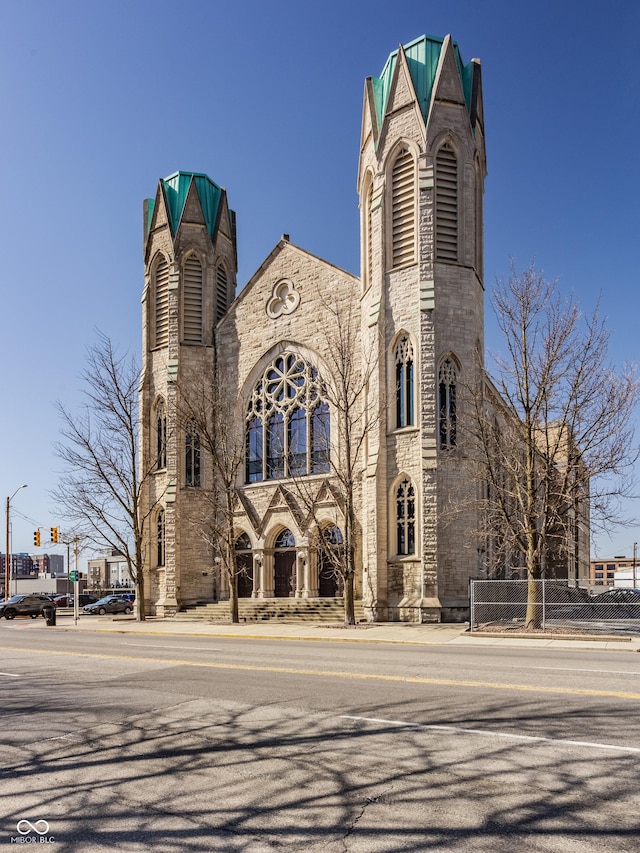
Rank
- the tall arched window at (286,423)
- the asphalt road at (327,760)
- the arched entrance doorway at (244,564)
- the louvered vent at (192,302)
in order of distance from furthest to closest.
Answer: the louvered vent at (192,302) < the arched entrance doorway at (244,564) < the tall arched window at (286,423) < the asphalt road at (327,760)

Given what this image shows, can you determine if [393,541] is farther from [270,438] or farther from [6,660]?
[6,660]

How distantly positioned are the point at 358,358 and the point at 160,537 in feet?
44.0

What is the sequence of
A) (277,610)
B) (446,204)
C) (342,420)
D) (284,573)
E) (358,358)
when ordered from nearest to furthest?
(446,204)
(342,420)
(277,610)
(358,358)
(284,573)

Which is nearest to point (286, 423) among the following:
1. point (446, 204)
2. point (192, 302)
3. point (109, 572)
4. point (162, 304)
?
point (192, 302)

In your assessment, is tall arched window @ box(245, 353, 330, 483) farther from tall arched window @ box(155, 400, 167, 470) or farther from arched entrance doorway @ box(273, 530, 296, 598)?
tall arched window @ box(155, 400, 167, 470)

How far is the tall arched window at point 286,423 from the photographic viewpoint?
3262 cm

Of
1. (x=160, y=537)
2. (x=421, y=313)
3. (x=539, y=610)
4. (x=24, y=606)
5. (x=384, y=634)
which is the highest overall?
(x=421, y=313)

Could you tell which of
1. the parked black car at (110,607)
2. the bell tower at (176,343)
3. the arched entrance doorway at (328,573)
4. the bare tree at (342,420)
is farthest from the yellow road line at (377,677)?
the parked black car at (110,607)

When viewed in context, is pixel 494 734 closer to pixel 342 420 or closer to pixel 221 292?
pixel 342 420

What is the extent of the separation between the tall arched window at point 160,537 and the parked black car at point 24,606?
9289 mm

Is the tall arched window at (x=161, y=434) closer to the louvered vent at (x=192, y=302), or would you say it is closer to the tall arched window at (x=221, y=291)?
the louvered vent at (x=192, y=302)

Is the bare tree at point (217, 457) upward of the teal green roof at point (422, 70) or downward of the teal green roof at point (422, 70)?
downward

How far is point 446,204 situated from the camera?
28.8 meters

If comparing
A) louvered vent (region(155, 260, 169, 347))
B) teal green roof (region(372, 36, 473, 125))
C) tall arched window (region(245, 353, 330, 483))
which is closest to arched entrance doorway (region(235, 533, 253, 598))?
tall arched window (region(245, 353, 330, 483))
